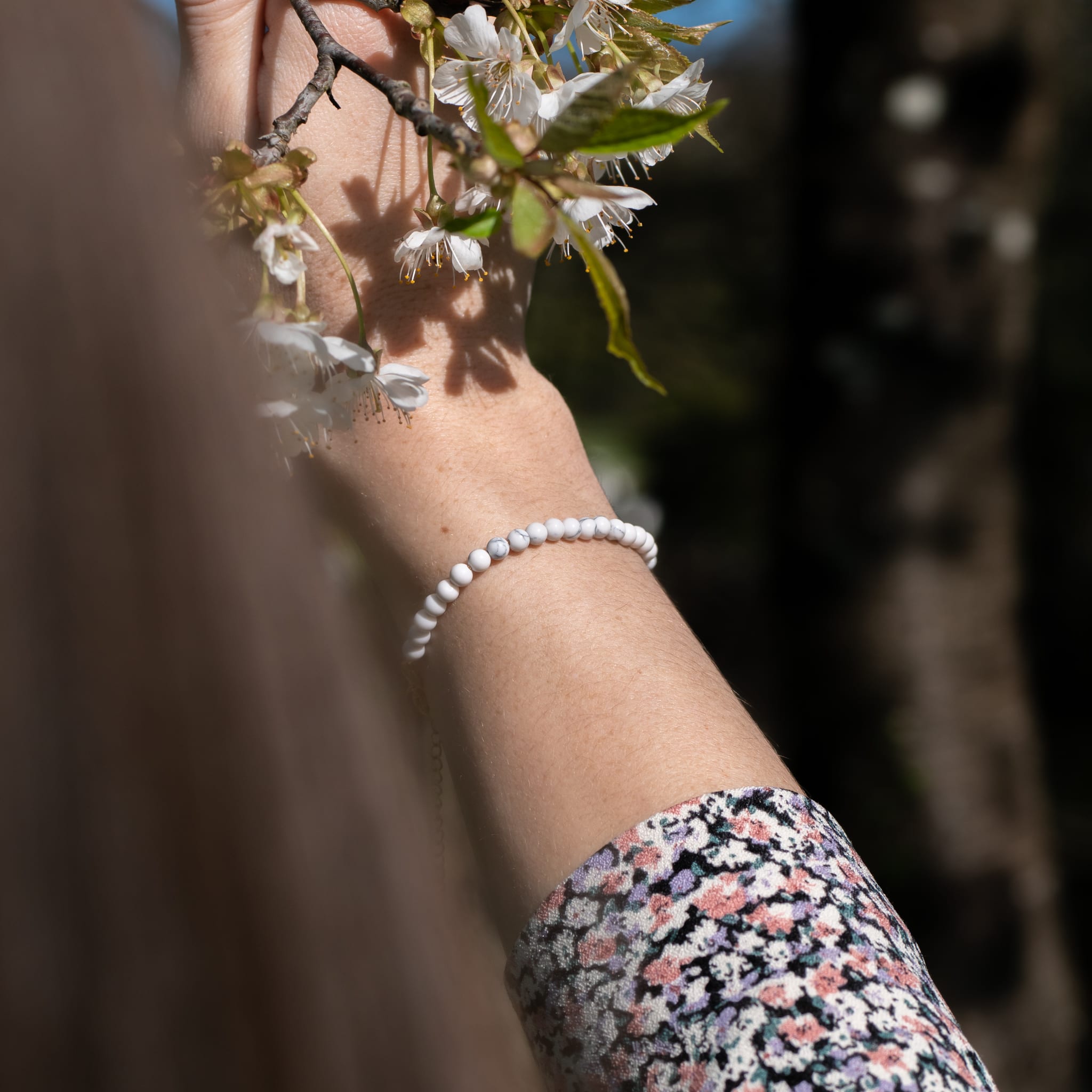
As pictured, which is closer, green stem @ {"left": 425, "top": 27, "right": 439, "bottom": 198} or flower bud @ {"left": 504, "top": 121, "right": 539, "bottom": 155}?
flower bud @ {"left": 504, "top": 121, "right": 539, "bottom": 155}

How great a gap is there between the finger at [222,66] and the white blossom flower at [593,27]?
0.27m

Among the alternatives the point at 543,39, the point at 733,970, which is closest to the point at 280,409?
the point at 543,39

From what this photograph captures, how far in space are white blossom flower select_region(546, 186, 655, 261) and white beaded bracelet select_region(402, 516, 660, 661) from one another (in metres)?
0.21

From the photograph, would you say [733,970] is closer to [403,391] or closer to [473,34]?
[403,391]

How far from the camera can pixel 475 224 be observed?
2.01 feet

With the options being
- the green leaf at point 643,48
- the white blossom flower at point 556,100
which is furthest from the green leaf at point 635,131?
the green leaf at point 643,48

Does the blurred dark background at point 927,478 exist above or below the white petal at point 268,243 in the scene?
below

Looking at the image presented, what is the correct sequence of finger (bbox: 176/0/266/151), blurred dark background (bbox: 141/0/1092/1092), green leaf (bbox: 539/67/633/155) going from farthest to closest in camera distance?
blurred dark background (bbox: 141/0/1092/1092)
finger (bbox: 176/0/266/151)
green leaf (bbox: 539/67/633/155)

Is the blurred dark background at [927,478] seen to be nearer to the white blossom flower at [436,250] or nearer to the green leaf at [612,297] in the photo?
the white blossom flower at [436,250]

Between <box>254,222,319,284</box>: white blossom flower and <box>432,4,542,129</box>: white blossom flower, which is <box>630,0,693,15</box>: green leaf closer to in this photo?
<box>432,4,542,129</box>: white blossom flower

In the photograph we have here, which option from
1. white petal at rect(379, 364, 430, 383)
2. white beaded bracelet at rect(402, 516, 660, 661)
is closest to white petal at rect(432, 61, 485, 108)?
white petal at rect(379, 364, 430, 383)

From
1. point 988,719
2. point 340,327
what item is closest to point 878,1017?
point 340,327

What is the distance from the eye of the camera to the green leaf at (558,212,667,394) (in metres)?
0.54

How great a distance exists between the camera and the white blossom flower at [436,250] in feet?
2.45
